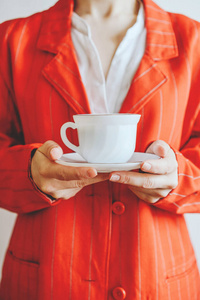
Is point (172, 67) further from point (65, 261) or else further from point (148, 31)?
point (65, 261)

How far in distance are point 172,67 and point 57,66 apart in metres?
0.29

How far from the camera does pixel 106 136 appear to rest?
579 millimetres

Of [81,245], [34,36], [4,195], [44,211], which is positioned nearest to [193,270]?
[81,245]

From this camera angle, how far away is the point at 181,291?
758 mm

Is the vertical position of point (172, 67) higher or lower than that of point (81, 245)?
higher

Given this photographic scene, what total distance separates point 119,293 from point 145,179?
A: 307 mm

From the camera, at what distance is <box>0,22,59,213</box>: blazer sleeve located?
739mm

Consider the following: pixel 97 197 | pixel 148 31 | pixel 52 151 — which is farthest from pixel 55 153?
pixel 148 31

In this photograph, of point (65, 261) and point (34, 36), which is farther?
point (34, 36)

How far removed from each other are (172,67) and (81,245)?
0.49m

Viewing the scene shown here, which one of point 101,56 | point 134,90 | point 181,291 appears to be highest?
point 101,56

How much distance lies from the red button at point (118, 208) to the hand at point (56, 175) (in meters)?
0.10

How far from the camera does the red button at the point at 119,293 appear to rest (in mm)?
716

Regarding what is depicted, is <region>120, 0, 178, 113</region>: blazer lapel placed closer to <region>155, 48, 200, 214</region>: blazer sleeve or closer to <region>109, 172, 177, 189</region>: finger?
<region>155, 48, 200, 214</region>: blazer sleeve
